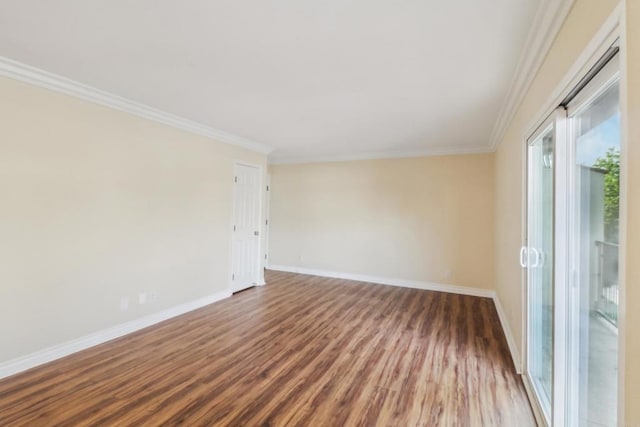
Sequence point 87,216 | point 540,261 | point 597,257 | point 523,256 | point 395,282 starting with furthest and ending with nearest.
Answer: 1. point 395,282
2. point 87,216
3. point 523,256
4. point 540,261
5. point 597,257

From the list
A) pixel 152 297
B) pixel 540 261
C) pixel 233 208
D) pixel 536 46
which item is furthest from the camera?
pixel 233 208

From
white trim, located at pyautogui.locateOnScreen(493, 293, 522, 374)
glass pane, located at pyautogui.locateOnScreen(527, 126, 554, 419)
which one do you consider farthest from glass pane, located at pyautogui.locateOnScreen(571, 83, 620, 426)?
white trim, located at pyautogui.locateOnScreen(493, 293, 522, 374)

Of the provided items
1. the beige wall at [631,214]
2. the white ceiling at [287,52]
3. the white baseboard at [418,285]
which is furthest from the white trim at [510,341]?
the white ceiling at [287,52]

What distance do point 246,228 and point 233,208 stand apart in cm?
48

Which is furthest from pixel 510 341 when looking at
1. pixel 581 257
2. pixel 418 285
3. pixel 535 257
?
pixel 418 285

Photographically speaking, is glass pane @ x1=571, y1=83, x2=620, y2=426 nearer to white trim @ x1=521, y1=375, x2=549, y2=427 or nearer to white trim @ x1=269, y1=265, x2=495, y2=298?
white trim @ x1=521, y1=375, x2=549, y2=427

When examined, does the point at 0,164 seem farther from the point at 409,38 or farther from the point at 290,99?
the point at 409,38

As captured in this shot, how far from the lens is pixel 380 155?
5.39 meters

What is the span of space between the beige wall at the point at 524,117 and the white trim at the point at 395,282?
4.81ft

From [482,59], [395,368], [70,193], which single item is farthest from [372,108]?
[70,193]

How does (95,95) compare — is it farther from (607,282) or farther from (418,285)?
(418,285)

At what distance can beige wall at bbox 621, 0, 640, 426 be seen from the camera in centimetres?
78

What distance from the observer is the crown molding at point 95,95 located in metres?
2.28

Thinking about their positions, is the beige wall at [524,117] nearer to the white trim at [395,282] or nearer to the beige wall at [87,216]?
the white trim at [395,282]
